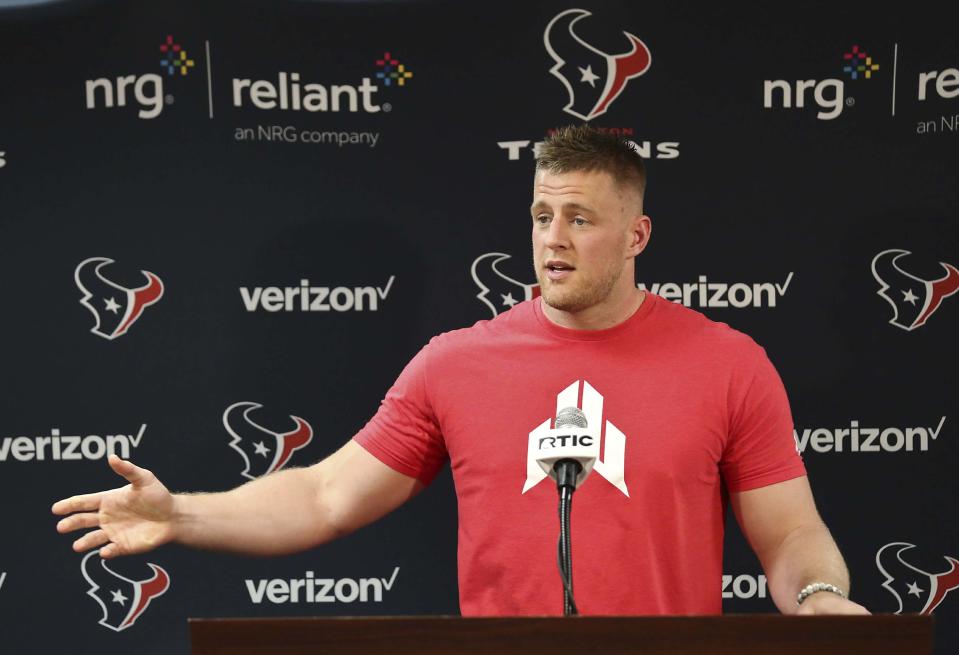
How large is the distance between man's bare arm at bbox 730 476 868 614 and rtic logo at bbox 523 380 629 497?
297 millimetres

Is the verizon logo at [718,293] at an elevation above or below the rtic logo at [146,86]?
below

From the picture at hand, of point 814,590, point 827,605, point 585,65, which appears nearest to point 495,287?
point 585,65

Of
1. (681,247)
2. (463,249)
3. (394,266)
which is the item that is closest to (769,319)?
(681,247)

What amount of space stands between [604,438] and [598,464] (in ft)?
0.19

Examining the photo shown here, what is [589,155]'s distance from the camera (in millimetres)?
2262

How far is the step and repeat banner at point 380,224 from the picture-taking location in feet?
10.1

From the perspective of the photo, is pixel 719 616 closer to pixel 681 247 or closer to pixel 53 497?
pixel 681 247

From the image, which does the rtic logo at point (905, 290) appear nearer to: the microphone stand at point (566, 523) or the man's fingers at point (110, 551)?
the microphone stand at point (566, 523)

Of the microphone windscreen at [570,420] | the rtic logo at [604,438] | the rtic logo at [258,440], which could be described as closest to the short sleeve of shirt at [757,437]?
the rtic logo at [604,438]

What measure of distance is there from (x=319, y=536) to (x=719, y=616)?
4.03 feet

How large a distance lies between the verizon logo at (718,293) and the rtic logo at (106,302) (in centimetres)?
149

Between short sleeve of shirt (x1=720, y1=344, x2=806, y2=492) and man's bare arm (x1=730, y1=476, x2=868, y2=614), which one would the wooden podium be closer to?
man's bare arm (x1=730, y1=476, x2=868, y2=614)

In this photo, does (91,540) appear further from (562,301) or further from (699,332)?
(699,332)

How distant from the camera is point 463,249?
3129 millimetres
